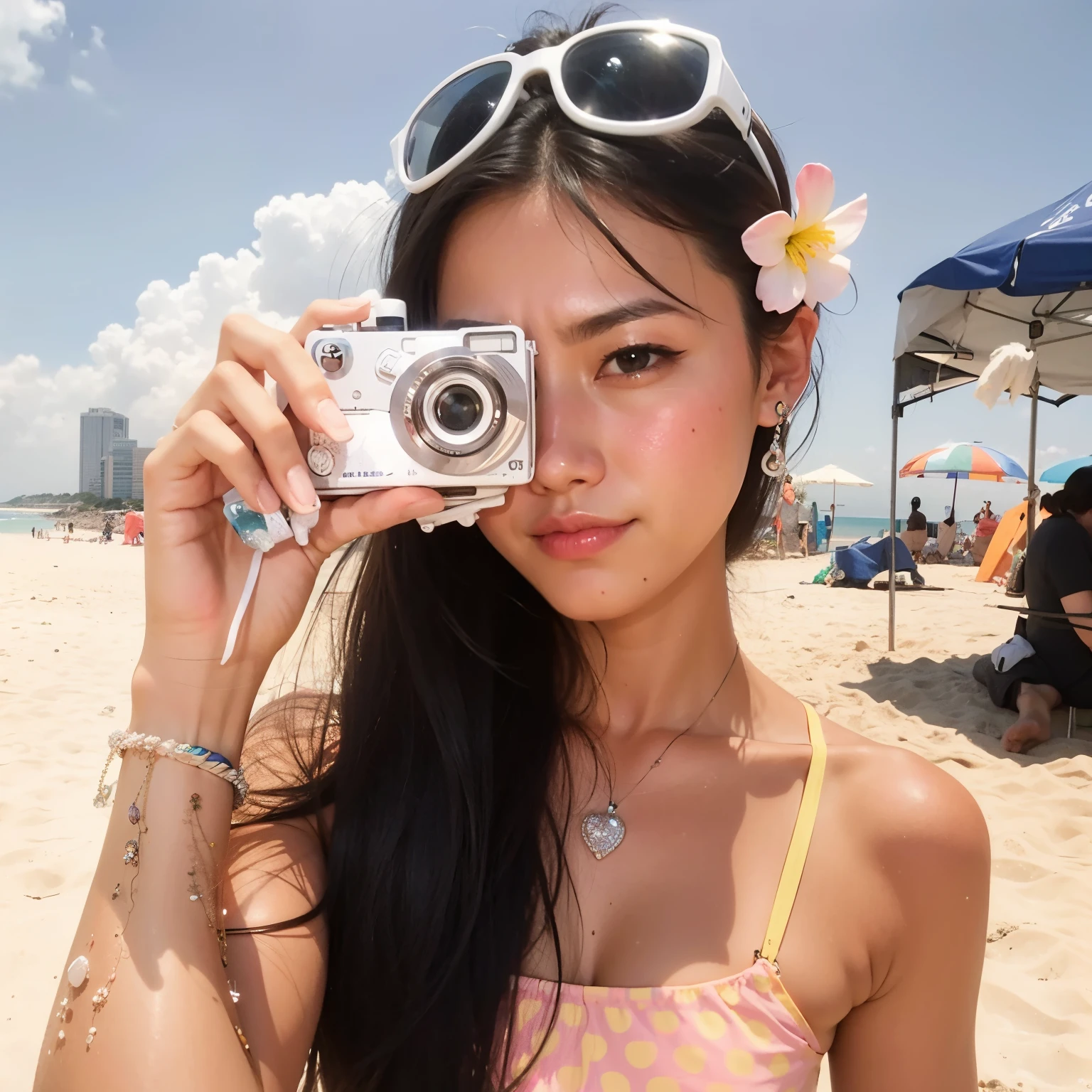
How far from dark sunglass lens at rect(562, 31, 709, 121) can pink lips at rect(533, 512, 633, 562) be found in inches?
31.2

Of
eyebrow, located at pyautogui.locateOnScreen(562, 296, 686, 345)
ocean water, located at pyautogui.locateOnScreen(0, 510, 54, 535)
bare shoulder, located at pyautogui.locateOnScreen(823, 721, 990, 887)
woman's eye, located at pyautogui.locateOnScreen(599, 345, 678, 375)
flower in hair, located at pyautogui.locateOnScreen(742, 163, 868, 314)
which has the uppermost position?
flower in hair, located at pyautogui.locateOnScreen(742, 163, 868, 314)

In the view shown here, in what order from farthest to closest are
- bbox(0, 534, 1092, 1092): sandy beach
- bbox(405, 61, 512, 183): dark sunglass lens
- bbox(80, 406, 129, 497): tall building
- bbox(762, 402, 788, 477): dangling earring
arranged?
bbox(80, 406, 129, 497): tall building
bbox(0, 534, 1092, 1092): sandy beach
bbox(762, 402, 788, 477): dangling earring
bbox(405, 61, 512, 183): dark sunglass lens

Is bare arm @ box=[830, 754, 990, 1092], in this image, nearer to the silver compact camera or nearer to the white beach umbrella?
the silver compact camera

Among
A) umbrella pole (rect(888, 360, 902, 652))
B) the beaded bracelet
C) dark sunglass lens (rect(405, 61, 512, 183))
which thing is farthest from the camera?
umbrella pole (rect(888, 360, 902, 652))

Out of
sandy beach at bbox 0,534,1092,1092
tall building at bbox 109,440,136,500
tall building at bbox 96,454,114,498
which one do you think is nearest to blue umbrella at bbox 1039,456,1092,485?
sandy beach at bbox 0,534,1092,1092

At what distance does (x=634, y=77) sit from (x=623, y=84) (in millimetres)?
30

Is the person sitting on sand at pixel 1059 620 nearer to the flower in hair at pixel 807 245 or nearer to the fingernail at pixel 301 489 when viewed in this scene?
Result: the flower in hair at pixel 807 245

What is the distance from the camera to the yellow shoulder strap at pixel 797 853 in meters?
1.30

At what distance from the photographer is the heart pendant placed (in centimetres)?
152

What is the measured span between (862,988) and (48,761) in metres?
4.81

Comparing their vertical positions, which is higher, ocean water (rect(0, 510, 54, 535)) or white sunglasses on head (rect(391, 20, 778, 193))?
white sunglasses on head (rect(391, 20, 778, 193))

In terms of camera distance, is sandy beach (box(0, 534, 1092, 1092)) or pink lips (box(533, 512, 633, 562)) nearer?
pink lips (box(533, 512, 633, 562))

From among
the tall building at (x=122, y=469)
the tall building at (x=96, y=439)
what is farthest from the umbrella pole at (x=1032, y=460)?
the tall building at (x=96, y=439)

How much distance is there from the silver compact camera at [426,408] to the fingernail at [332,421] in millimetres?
51
